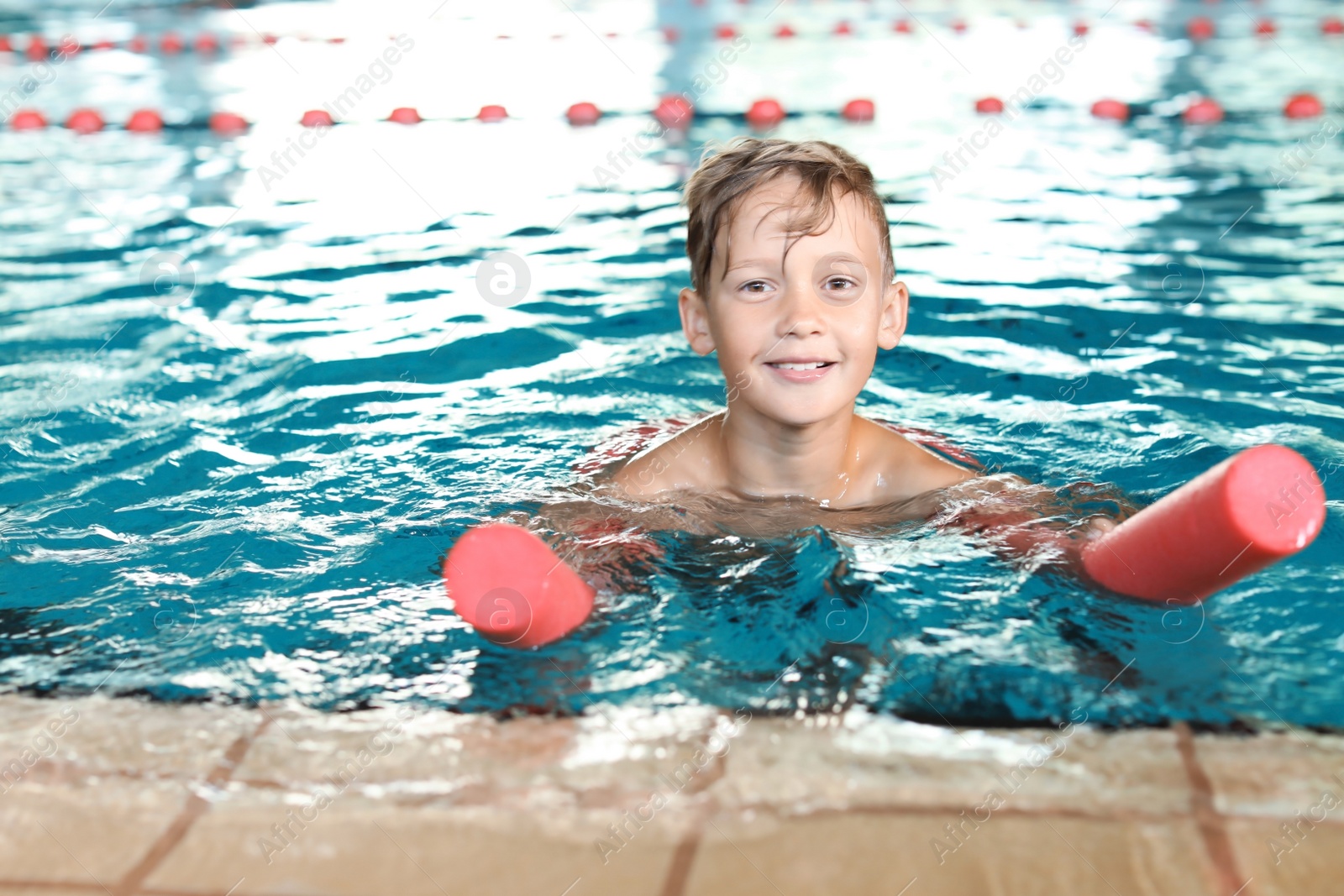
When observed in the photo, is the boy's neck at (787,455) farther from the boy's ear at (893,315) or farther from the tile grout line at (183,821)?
the tile grout line at (183,821)

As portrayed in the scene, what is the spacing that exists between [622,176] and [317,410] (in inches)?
140

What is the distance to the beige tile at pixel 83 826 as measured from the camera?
1.72 meters

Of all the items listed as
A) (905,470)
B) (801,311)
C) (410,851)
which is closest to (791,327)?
(801,311)

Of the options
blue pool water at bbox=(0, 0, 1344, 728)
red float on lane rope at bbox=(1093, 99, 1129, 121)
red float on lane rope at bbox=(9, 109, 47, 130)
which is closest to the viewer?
blue pool water at bbox=(0, 0, 1344, 728)

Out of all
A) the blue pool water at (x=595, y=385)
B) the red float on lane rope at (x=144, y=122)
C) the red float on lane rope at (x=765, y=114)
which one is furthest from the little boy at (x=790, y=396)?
the red float on lane rope at (x=144, y=122)

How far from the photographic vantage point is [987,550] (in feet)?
8.69

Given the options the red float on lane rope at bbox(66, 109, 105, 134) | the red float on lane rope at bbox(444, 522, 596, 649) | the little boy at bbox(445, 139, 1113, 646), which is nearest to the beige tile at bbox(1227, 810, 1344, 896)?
the little boy at bbox(445, 139, 1113, 646)

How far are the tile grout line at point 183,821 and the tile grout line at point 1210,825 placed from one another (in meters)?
1.43

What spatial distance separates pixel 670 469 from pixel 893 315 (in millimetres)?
666

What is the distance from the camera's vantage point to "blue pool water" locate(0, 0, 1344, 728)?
7.32 ft

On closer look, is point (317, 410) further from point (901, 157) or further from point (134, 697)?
point (901, 157)

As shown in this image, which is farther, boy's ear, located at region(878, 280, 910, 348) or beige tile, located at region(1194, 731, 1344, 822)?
boy's ear, located at region(878, 280, 910, 348)

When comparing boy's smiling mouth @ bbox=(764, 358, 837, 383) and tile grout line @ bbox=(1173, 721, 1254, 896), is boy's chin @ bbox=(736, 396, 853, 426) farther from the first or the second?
tile grout line @ bbox=(1173, 721, 1254, 896)

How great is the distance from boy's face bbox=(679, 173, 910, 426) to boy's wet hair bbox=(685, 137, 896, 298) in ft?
0.09
